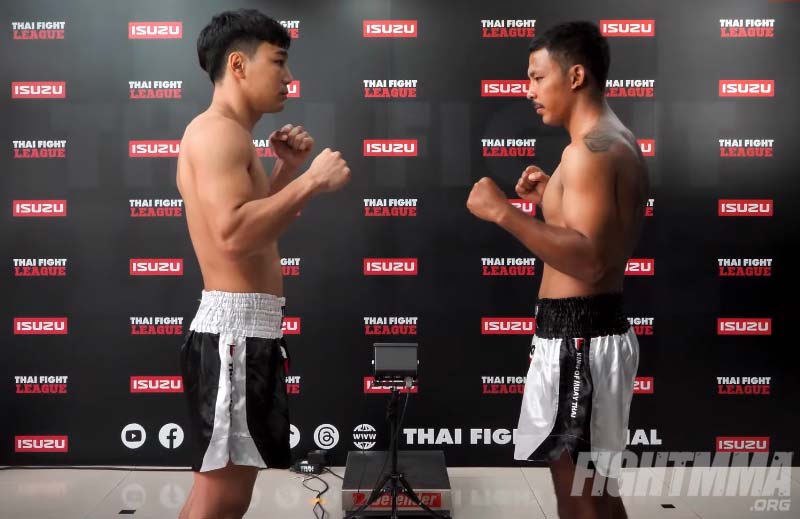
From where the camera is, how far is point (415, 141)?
384cm

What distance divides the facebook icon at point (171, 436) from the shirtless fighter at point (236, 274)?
1.94 m

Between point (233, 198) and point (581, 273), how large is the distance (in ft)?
3.27

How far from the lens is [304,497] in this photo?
337cm

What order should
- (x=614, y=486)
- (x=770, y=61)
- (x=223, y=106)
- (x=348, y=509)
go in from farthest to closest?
1. (x=770, y=61)
2. (x=348, y=509)
3. (x=223, y=106)
4. (x=614, y=486)

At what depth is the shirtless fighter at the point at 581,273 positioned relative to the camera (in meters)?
1.89

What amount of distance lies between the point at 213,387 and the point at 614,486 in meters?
1.18

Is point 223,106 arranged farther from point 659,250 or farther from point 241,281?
point 659,250

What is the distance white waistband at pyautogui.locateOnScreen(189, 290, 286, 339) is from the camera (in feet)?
6.42

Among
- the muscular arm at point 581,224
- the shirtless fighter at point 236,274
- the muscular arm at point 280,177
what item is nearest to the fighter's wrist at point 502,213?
the muscular arm at point 581,224

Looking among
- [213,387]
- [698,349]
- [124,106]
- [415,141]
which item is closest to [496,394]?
[698,349]

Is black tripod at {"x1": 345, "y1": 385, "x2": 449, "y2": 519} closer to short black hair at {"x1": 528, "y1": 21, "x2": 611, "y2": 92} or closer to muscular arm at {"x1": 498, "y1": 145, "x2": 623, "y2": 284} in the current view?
muscular arm at {"x1": 498, "y1": 145, "x2": 623, "y2": 284}

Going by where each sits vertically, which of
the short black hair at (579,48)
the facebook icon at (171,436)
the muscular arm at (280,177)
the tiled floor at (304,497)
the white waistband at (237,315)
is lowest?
the tiled floor at (304,497)

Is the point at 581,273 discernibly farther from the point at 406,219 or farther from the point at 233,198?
the point at 406,219

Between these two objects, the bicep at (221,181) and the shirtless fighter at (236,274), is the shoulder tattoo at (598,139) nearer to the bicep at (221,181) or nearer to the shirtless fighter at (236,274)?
the shirtless fighter at (236,274)
